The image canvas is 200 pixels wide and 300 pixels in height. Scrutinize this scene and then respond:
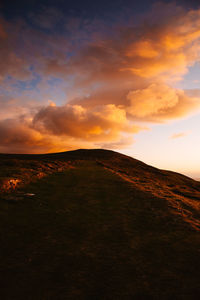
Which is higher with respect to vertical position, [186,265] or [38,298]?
[186,265]

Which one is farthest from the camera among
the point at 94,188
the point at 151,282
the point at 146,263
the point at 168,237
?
the point at 94,188

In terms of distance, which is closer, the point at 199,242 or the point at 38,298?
the point at 38,298

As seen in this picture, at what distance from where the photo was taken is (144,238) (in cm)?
1343

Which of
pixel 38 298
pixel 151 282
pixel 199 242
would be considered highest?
pixel 199 242

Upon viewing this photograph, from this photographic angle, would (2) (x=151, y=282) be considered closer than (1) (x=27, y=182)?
Yes

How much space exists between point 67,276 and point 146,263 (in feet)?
13.7

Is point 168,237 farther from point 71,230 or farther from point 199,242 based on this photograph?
point 71,230

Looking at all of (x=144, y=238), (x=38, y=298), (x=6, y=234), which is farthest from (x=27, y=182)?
(x=38, y=298)

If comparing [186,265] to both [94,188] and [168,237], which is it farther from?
[94,188]

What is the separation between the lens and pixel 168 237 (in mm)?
13812

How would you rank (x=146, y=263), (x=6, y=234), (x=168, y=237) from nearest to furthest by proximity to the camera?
(x=146, y=263) < (x=6, y=234) < (x=168, y=237)

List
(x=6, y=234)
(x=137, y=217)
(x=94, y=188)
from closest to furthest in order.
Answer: (x=6, y=234) → (x=137, y=217) → (x=94, y=188)

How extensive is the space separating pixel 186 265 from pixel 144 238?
332 cm

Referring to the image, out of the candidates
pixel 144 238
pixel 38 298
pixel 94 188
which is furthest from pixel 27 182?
pixel 38 298
